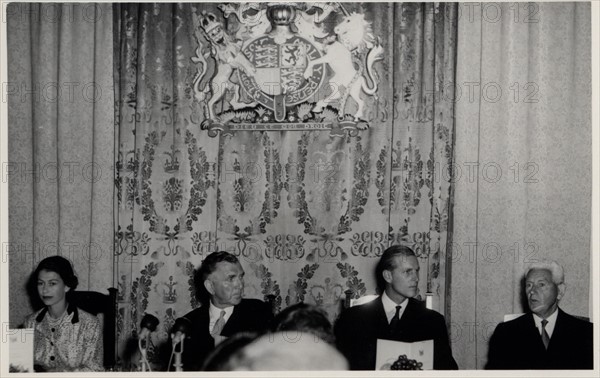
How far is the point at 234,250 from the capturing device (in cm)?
344

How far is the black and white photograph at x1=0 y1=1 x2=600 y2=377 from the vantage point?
334cm

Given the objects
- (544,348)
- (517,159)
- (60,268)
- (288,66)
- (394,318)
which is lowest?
(544,348)

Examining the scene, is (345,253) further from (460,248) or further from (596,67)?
(596,67)

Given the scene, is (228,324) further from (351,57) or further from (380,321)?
(351,57)

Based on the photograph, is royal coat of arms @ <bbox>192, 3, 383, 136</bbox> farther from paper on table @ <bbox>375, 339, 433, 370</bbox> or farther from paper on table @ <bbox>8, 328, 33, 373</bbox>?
paper on table @ <bbox>8, 328, 33, 373</bbox>

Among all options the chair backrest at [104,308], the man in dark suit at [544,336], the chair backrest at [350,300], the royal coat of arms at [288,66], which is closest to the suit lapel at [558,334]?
the man in dark suit at [544,336]

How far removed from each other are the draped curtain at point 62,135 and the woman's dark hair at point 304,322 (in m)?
0.96

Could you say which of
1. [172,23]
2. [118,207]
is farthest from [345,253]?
[172,23]

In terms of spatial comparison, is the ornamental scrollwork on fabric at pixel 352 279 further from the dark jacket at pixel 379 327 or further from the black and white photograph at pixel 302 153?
the dark jacket at pixel 379 327

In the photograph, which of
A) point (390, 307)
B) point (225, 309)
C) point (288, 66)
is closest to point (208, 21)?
point (288, 66)

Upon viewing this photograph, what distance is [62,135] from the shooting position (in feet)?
11.3

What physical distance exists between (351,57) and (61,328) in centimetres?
188

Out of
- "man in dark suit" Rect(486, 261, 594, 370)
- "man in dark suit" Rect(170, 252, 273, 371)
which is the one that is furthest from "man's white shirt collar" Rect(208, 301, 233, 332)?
"man in dark suit" Rect(486, 261, 594, 370)

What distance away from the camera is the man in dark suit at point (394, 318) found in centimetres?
285
